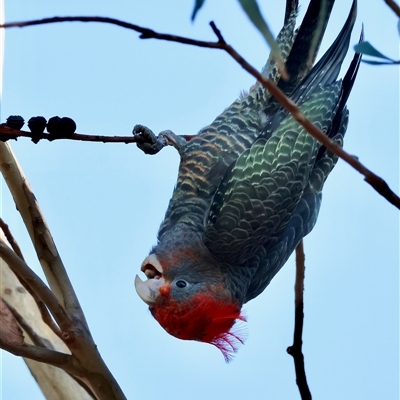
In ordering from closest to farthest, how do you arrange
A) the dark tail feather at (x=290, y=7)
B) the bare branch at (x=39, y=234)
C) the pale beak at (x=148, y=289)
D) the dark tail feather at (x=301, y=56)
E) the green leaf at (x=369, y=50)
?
the green leaf at (x=369, y=50) < the bare branch at (x=39, y=234) < the pale beak at (x=148, y=289) < the dark tail feather at (x=301, y=56) < the dark tail feather at (x=290, y=7)

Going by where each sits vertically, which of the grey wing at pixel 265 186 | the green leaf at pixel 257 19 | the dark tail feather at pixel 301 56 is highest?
the dark tail feather at pixel 301 56

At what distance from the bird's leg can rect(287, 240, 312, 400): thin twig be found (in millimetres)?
1605

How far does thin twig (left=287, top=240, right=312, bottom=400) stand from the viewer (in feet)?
3.83

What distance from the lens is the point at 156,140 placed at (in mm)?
2984

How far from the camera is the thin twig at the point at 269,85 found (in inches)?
32.5

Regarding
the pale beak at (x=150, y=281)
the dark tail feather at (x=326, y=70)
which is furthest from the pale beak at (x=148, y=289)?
the dark tail feather at (x=326, y=70)

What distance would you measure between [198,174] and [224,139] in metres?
0.19

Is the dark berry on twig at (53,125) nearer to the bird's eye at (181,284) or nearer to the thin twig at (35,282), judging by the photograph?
the thin twig at (35,282)

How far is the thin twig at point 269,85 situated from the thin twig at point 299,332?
33cm

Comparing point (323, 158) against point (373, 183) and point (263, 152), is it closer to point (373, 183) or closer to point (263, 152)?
point (263, 152)

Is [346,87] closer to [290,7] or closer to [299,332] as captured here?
[290,7]

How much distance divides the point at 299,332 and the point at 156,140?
1852 millimetres

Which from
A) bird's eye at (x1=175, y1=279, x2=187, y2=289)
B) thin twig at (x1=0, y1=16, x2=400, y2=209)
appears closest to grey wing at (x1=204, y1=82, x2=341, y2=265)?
bird's eye at (x1=175, y1=279, x2=187, y2=289)

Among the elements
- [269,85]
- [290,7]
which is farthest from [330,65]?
[269,85]
